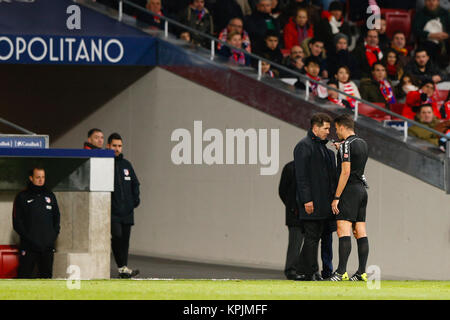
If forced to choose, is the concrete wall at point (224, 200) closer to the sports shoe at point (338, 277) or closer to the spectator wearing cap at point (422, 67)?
the spectator wearing cap at point (422, 67)

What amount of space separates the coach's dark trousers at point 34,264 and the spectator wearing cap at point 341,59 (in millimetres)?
7775

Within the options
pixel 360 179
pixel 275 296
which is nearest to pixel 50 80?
pixel 360 179

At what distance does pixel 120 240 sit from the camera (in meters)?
15.8

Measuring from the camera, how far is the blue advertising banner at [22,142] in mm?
15406

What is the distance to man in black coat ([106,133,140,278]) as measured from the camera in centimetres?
1575

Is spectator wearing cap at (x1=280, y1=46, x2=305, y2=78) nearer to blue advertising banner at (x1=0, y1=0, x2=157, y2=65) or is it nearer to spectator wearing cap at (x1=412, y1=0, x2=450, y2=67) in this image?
blue advertising banner at (x1=0, y1=0, x2=157, y2=65)

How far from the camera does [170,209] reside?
1981cm

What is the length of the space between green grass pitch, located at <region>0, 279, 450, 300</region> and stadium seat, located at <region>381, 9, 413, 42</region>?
1119 cm

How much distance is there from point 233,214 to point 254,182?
0.62 meters

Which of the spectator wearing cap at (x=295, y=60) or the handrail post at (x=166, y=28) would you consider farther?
the spectator wearing cap at (x=295, y=60)

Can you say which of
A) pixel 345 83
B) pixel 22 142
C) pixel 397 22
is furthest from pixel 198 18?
pixel 22 142

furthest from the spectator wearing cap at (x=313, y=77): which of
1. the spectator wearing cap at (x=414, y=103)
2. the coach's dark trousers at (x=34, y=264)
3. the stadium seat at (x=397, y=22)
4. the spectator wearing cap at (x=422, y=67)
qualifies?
the coach's dark trousers at (x=34, y=264)

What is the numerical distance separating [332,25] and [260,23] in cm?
168
